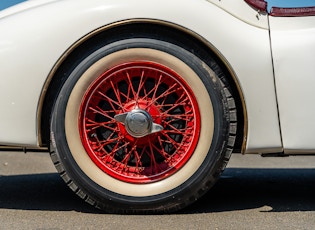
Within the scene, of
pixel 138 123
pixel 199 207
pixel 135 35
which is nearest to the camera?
pixel 138 123

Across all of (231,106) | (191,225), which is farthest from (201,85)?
(191,225)

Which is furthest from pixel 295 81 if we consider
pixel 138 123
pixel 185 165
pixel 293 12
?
pixel 138 123

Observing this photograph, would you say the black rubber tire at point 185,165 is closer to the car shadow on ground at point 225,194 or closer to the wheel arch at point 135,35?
the wheel arch at point 135,35

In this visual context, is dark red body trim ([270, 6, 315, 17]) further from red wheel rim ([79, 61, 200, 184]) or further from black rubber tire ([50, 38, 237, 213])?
red wheel rim ([79, 61, 200, 184])

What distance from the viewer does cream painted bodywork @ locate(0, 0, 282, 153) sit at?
293 cm

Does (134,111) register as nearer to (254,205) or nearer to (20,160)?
(254,205)

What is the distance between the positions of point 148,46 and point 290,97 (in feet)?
2.47

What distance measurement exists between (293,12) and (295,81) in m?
0.38

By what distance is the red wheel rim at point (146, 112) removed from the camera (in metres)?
2.96

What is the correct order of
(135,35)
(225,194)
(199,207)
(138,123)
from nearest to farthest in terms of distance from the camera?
(138,123), (135,35), (199,207), (225,194)

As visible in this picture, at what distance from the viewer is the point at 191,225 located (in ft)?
9.15

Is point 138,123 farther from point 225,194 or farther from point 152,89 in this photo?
point 225,194

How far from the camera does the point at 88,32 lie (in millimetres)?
2932

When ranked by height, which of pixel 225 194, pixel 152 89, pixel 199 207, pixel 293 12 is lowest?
pixel 225 194
